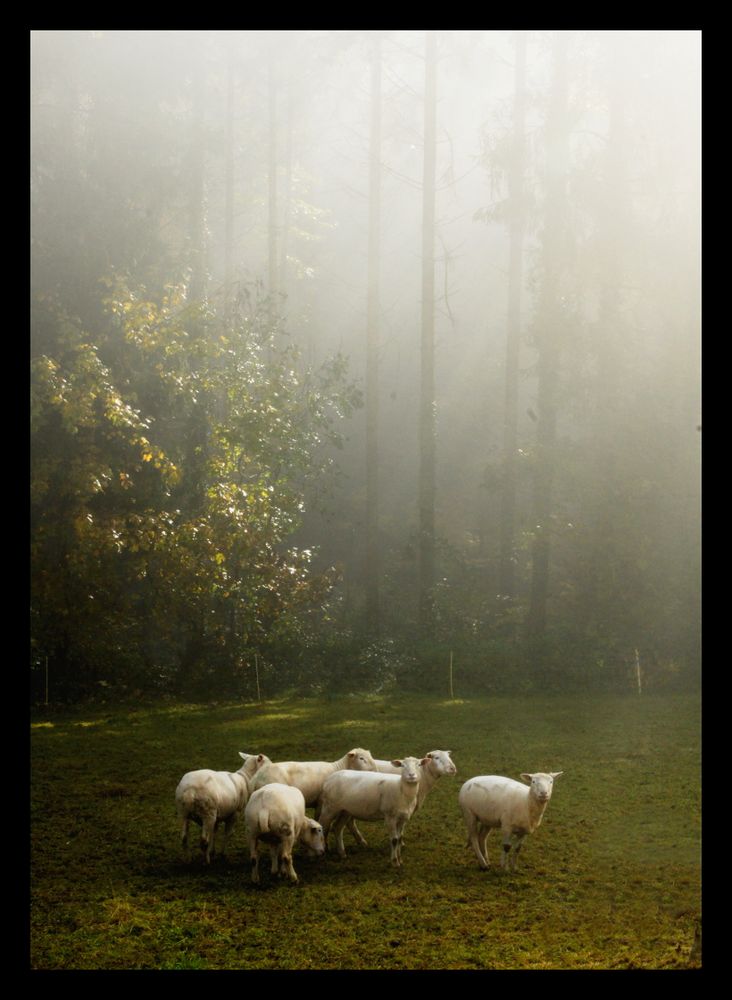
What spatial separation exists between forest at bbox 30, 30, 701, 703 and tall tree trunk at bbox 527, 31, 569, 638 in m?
0.07

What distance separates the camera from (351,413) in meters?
25.4

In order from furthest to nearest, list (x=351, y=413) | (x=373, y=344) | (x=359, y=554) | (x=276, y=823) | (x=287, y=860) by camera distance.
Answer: (x=359, y=554), (x=351, y=413), (x=373, y=344), (x=287, y=860), (x=276, y=823)

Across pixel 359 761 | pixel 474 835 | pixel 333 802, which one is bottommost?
pixel 474 835

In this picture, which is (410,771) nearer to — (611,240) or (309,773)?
(309,773)

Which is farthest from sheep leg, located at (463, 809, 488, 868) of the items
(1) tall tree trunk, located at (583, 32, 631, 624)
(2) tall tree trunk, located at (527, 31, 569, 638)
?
(1) tall tree trunk, located at (583, 32, 631, 624)

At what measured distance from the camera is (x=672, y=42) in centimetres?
2411

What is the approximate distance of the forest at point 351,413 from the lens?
18.7 m

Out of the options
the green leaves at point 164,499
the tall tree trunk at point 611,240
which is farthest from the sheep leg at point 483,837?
the tall tree trunk at point 611,240

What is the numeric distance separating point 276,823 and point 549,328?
53.1 ft

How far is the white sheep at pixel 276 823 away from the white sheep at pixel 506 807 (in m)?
1.42

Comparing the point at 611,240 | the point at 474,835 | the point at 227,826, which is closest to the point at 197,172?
the point at 611,240

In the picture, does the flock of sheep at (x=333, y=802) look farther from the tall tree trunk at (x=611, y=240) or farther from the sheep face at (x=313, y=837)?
the tall tree trunk at (x=611, y=240)

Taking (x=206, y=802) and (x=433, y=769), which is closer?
(x=206, y=802)

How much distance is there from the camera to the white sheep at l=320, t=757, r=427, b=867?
A: 27.3 feet
